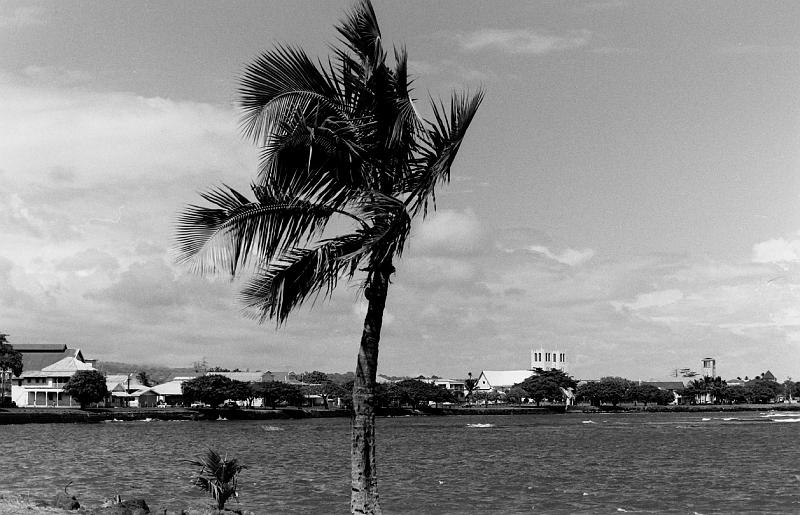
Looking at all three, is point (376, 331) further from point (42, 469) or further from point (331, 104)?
point (42, 469)

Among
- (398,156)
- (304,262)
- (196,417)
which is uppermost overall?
(398,156)

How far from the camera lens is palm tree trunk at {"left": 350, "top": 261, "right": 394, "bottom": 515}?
1245 centimetres

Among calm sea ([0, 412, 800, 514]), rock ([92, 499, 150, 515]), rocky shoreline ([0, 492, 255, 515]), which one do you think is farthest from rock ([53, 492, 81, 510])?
calm sea ([0, 412, 800, 514])

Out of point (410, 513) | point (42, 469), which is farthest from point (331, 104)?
point (42, 469)

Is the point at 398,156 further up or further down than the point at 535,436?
further up

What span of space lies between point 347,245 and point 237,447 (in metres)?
81.3

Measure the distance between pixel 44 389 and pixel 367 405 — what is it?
18563cm

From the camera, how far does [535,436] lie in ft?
378

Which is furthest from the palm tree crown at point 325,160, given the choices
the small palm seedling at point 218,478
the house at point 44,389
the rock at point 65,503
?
the house at point 44,389

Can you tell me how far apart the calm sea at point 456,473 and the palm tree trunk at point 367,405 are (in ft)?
91.9

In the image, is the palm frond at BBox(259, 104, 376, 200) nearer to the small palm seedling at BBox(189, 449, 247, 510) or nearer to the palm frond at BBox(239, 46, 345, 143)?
the palm frond at BBox(239, 46, 345, 143)

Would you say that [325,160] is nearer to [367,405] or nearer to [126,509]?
[367,405]

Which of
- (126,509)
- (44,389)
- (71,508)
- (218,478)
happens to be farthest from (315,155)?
(44,389)

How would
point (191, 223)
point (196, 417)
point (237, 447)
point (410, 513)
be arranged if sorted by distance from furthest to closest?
point (196, 417), point (237, 447), point (410, 513), point (191, 223)
